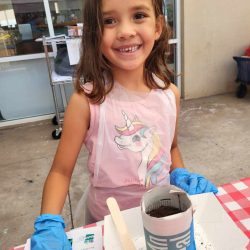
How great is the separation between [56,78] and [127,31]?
2.10 meters

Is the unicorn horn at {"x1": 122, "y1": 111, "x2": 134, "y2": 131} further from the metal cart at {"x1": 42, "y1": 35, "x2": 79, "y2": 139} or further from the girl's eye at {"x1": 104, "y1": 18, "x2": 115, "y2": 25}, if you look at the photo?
the metal cart at {"x1": 42, "y1": 35, "x2": 79, "y2": 139}

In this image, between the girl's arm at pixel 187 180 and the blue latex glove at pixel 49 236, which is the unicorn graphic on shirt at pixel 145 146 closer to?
the girl's arm at pixel 187 180

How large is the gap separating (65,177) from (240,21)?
353 cm

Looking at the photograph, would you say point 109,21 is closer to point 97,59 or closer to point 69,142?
point 97,59

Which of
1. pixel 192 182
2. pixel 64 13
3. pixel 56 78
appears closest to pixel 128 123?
pixel 192 182

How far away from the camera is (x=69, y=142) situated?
0.84m

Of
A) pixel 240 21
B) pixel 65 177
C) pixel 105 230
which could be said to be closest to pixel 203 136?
pixel 240 21

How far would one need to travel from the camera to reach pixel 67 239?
2.05 ft

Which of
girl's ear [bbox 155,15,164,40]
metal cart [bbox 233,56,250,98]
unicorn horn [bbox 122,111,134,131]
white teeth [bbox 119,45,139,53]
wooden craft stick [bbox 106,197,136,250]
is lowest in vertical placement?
metal cart [bbox 233,56,250,98]

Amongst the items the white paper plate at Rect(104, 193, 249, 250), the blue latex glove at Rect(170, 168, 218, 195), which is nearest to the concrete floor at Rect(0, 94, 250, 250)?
the blue latex glove at Rect(170, 168, 218, 195)

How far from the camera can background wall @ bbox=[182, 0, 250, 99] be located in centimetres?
341

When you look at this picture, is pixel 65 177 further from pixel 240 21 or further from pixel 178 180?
pixel 240 21

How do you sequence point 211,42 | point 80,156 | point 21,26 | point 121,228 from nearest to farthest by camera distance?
point 121,228 < point 80,156 < point 21,26 < point 211,42

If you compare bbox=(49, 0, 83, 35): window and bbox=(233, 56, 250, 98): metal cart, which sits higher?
bbox=(49, 0, 83, 35): window
